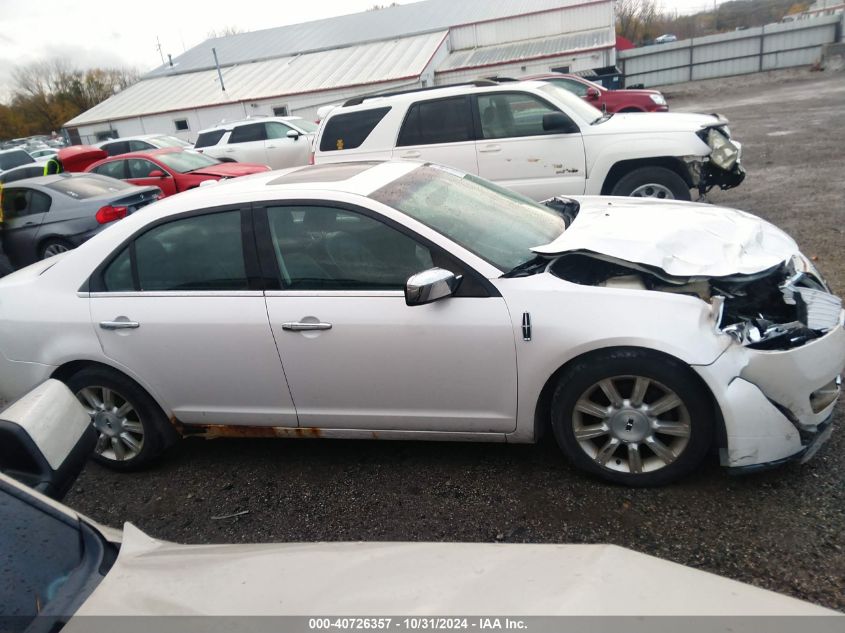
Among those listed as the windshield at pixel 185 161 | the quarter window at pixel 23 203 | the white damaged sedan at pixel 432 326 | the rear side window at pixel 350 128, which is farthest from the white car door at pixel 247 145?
the white damaged sedan at pixel 432 326

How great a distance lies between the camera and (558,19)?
30828 mm

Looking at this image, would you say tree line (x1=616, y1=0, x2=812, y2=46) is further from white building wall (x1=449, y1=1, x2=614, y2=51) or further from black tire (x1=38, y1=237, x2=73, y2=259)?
black tire (x1=38, y1=237, x2=73, y2=259)

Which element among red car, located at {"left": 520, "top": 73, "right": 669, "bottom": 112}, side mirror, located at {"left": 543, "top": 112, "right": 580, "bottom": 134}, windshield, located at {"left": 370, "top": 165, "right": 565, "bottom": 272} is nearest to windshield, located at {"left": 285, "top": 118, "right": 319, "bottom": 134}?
red car, located at {"left": 520, "top": 73, "right": 669, "bottom": 112}

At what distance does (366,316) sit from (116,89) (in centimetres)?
6321

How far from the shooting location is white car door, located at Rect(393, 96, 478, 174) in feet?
24.0

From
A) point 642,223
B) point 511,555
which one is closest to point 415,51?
point 642,223

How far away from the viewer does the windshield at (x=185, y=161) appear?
11.9 metres

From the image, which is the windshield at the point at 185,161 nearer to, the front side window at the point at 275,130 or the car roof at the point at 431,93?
the front side window at the point at 275,130

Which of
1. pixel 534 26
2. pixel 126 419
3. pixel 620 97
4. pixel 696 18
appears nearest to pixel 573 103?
pixel 126 419

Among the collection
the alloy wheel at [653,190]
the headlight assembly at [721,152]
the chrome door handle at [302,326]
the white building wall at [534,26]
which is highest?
the white building wall at [534,26]

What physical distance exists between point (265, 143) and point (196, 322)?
13.0 meters

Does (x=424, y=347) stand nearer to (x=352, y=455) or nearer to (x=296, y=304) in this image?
(x=296, y=304)

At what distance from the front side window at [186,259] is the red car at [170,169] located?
8.26 meters

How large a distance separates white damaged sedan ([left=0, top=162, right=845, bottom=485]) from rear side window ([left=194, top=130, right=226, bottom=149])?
518 inches
